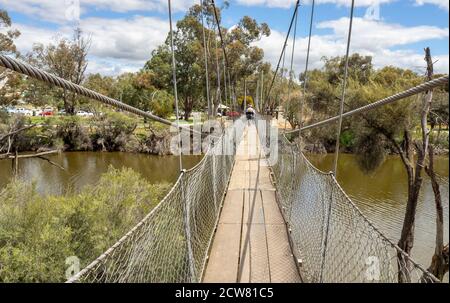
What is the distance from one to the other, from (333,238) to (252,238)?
1.68 feet

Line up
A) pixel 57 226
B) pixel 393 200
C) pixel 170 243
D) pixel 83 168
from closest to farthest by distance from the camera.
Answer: pixel 170 243 < pixel 57 226 < pixel 393 200 < pixel 83 168

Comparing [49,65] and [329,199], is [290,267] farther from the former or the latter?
[49,65]

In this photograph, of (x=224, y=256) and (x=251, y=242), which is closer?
(x=224, y=256)

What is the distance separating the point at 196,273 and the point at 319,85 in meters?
13.9

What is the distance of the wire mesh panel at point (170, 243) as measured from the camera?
1.18 m

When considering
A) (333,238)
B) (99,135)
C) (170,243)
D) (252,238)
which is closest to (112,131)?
(99,135)

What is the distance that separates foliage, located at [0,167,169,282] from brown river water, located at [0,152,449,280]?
40.6 inches

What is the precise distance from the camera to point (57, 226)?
166 inches

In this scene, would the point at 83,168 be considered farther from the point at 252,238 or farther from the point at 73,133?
the point at 252,238

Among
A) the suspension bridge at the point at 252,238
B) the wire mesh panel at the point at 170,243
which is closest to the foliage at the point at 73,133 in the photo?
the suspension bridge at the point at 252,238

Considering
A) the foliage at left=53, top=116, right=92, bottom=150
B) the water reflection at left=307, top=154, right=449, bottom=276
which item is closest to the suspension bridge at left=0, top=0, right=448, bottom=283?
the water reflection at left=307, top=154, right=449, bottom=276

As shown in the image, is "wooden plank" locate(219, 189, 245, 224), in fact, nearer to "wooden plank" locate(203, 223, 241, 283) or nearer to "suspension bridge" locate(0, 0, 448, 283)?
"suspension bridge" locate(0, 0, 448, 283)

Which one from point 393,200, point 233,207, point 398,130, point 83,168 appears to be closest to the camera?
point 233,207
